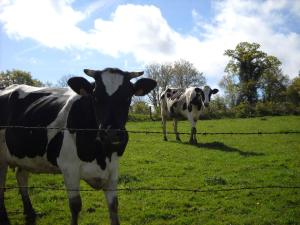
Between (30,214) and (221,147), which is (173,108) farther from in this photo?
(30,214)

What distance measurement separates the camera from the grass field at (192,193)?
23.4 feet

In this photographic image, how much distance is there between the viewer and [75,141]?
5598 millimetres

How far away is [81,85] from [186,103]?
14330 mm

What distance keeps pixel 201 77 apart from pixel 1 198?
64.7 meters

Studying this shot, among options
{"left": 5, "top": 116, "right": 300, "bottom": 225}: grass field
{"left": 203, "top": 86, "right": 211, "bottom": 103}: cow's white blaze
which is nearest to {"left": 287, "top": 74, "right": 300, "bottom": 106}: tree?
{"left": 203, "top": 86, "right": 211, "bottom": 103}: cow's white blaze

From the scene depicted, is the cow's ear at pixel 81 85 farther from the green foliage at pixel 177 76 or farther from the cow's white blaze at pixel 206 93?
the green foliage at pixel 177 76

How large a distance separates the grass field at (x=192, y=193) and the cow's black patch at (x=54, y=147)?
1475 millimetres

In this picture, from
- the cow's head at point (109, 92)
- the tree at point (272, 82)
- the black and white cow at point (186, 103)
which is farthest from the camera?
the tree at point (272, 82)

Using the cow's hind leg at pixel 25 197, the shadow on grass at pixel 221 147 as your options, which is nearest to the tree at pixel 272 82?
the shadow on grass at pixel 221 147

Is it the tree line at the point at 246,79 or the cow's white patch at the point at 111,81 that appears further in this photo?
the tree line at the point at 246,79

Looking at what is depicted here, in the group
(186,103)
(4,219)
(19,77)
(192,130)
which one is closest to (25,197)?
(4,219)

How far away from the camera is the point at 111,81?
17.6 feet

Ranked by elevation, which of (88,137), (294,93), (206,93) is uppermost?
(294,93)

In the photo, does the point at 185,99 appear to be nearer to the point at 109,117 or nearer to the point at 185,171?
the point at 185,171
